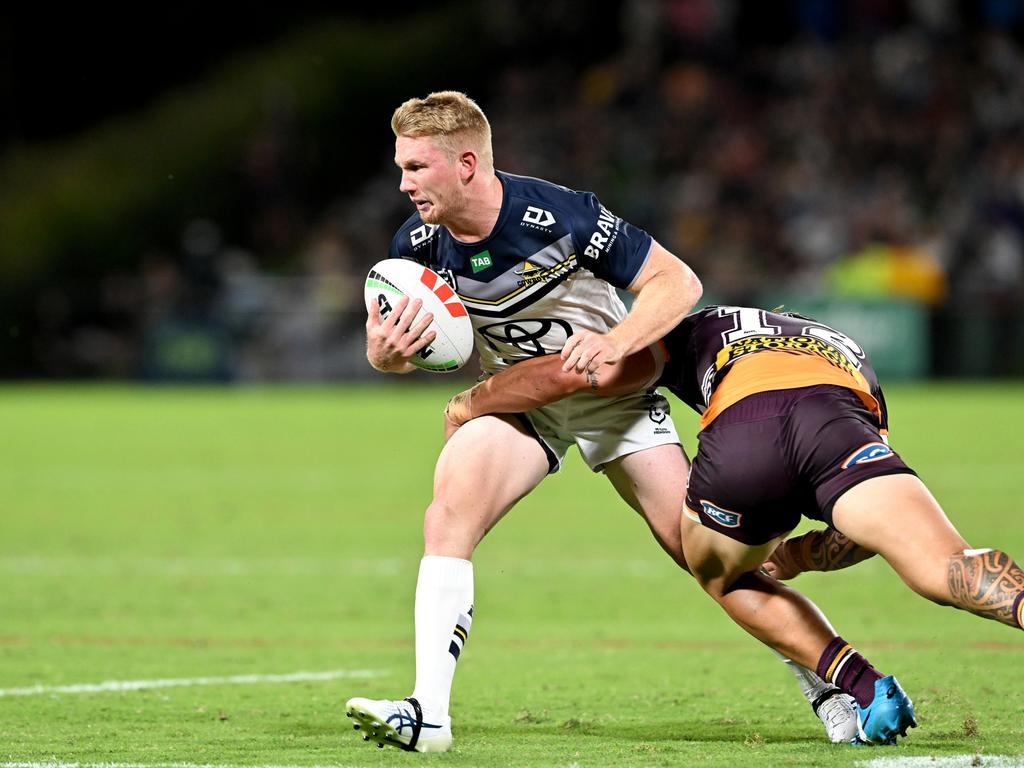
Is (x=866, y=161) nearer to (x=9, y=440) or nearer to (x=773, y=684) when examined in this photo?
(x=9, y=440)

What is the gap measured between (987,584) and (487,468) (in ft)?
5.86

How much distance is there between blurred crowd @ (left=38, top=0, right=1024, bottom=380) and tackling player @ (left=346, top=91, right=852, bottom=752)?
1697 centimetres

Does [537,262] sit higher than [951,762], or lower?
higher

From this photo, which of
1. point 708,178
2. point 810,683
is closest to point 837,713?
point 810,683

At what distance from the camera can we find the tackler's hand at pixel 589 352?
17.6ft

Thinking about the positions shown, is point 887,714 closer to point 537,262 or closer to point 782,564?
point 782,564

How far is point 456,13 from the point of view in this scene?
31.4 meters

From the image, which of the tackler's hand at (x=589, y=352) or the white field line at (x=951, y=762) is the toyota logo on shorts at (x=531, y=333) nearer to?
the tackler's hand at (x=589, y=352)

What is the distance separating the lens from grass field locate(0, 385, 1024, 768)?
5555 mm

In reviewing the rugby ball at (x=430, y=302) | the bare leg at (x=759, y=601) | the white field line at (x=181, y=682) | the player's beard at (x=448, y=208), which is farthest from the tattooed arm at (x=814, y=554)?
the white field line at (x=181, y=682)

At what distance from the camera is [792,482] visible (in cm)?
507

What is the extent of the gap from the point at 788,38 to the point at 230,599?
2132 centimetres

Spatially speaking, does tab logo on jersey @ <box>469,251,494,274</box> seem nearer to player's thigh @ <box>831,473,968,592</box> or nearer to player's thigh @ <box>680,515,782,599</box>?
player's thigh @ <box>680,515,782,599</box>

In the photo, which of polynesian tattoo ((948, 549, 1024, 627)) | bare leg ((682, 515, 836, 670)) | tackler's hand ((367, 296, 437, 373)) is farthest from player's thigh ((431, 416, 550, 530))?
polynesian tattoo ((948, 549, 1024, 627))
